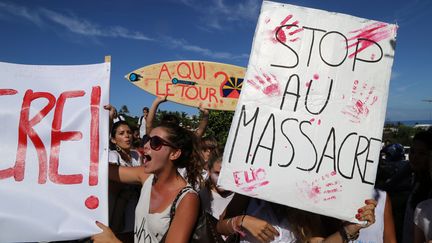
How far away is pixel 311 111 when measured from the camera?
1697 mm

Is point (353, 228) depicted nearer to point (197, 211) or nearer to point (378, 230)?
point (378, 230)

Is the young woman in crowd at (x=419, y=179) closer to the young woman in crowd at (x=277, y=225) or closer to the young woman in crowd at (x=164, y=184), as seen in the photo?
the young woman in crowd at (x=277, y=225)

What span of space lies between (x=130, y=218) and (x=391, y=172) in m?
7.19

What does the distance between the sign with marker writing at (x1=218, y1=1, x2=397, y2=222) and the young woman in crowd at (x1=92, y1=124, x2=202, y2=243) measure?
300 millimetres

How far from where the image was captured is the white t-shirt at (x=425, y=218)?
198 cm

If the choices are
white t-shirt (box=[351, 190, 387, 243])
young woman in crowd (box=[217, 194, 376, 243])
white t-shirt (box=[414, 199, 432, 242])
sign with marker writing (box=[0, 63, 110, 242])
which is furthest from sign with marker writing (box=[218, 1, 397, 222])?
sign with marker writing (box=[0, 63, 110, 242])

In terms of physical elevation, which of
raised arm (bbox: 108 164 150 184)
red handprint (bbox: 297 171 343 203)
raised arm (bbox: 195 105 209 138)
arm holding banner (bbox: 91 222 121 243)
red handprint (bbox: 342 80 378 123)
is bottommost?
arm holding banner (bbox: 91 222 121 243)

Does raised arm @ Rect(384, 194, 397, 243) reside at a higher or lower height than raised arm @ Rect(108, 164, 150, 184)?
lower

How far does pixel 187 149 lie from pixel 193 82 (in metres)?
1.90

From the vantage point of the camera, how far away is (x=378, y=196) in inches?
82.4

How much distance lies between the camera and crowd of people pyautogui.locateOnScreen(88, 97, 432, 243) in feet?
5.68

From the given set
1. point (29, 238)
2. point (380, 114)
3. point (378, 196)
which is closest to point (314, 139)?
point (380, 114)

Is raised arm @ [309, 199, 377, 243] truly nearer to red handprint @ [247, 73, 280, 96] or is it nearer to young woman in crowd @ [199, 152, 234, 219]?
red handprint @ [247, 73, 280, 96]

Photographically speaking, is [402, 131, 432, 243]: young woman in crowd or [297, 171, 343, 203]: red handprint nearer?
[297, 171, 343, 203]: red handprint
